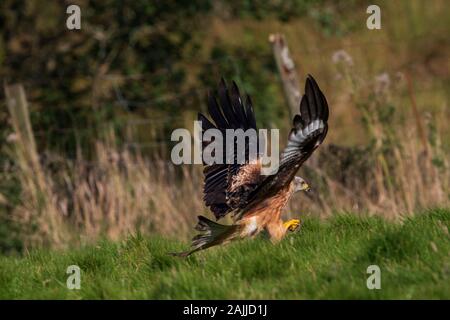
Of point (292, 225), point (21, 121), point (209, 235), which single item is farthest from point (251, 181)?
point (21, 121)

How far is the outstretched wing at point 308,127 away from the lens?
5.93m

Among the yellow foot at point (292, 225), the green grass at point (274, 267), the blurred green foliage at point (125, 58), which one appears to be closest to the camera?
the green grass at point (274, 267)

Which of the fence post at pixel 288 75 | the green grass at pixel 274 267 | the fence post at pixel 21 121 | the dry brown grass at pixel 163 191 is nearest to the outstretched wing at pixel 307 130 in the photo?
the green grass at pixel 274 267

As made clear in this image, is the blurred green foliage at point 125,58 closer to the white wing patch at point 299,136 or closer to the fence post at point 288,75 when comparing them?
the fence post at point 288,75

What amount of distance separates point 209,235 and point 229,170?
3.09ft

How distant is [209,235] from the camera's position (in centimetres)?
654

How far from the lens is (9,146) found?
34.7 feet

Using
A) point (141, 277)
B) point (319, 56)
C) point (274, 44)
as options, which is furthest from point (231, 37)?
point (141, 277)

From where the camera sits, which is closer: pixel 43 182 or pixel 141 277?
pixel 141 277

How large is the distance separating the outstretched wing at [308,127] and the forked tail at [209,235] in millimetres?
697

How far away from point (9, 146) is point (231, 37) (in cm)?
641

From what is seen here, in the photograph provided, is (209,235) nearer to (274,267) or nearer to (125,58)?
(274,267)

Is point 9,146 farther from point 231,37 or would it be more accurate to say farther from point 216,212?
point 231,37

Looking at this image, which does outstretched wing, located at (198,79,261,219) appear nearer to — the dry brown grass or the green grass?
the green grass
